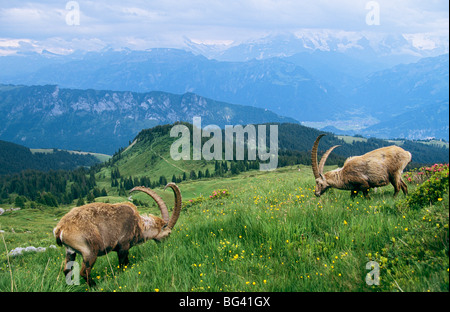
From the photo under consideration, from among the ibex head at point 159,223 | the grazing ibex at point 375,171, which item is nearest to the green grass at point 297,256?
the ibex head at point 159,223

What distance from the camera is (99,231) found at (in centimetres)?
811

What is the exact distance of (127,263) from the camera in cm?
878

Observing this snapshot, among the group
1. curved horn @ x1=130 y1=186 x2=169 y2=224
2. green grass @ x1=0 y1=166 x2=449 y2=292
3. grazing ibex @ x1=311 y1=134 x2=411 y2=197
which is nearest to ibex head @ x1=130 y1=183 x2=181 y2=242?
curved horn @ x1=130 y1=186 x2=169 y2=224

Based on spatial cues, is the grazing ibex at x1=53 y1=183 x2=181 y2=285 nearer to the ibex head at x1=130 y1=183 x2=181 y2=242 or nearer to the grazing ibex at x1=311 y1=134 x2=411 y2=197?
the ibex head at x1=130 y1=183 x2=181 y2=242

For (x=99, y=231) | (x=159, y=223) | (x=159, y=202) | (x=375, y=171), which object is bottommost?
(x=159, y=223)

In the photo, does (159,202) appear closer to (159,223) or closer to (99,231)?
(159,223)

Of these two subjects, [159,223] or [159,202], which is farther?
[159,223]

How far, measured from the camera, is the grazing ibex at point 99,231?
→ 7812mm

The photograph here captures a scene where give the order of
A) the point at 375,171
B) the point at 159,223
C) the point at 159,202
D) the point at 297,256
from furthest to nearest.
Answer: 1. the point at 375,171
2. the point at 159,223
3. the point at 159,202
4. the point at 297,256

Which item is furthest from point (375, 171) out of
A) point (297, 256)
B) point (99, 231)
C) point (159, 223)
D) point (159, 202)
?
point (99, 231)

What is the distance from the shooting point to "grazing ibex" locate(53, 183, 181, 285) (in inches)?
308
